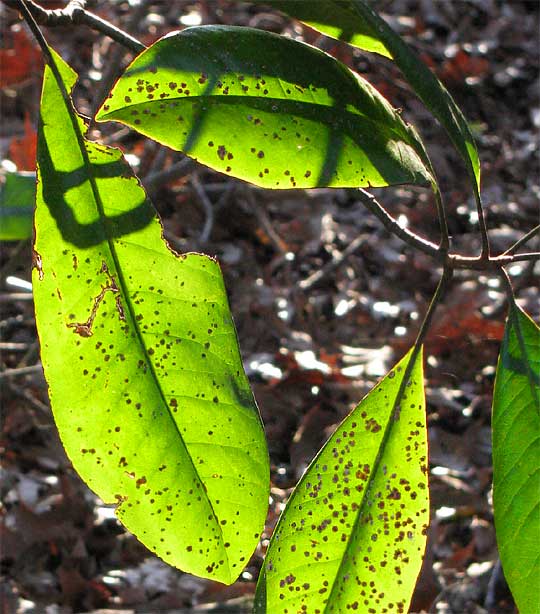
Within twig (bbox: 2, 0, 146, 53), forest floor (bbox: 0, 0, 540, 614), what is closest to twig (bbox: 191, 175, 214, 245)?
forest floor (bbox: 0, 0, 540, 614)

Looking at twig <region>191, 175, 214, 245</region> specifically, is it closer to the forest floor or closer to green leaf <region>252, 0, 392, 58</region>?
the forest floor

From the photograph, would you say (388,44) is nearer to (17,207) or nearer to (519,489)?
(519,489)

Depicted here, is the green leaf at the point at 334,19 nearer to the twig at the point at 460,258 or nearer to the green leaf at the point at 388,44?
the green leaf at the point at 388,44

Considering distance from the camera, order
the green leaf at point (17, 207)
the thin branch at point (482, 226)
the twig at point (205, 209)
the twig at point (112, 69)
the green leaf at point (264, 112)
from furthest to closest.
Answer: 1. the twig at point (205, 209)
2. the twig at point (112, 69)
3. the green leaf at point (17, 207)
4. the thin branch at point (482, 226)
5. the green leaf at point (264, 112)

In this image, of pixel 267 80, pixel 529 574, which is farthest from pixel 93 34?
pixel 529 574

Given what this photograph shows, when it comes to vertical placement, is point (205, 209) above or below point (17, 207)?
below

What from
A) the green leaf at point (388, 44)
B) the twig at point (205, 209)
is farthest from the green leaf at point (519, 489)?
the twig at point (205, 209)

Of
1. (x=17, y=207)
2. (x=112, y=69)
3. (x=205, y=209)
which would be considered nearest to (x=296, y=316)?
(x=205, y=209)
